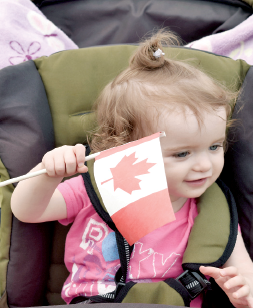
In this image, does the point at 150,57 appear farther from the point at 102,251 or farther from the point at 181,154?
the point at 102,251

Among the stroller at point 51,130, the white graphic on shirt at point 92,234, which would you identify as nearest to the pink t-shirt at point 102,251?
the white graphic on shirt at point 92,234

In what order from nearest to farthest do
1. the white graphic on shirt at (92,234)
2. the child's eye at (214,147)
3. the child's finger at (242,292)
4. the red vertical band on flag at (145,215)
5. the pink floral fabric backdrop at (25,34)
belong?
the red vertical band on flag at (145,215), the child's finger at (242,292), the child's eye at (214,147), the white graphic on shirt at (92,234), the pink floral fabric backdrop at (25,34)

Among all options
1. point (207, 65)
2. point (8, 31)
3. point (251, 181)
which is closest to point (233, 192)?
point (251, 181)

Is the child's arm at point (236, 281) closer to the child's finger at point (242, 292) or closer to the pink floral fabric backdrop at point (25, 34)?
the child's finger at point (242, 292)

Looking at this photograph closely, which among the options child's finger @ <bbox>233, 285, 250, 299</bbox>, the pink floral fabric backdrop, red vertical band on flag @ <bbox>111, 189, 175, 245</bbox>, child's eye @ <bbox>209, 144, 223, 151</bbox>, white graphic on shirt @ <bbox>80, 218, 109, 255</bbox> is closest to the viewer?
red vertical band on flag @ <bbox>111, 189, 175, 245</bbox>

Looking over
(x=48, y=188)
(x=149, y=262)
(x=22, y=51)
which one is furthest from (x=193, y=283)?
(x=22, y=51)

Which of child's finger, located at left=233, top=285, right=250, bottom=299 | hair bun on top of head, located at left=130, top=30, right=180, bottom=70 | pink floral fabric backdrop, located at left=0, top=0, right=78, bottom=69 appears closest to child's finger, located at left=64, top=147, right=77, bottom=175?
hair bun on top of head, located at left=130, top=30, right=180, bottom=70

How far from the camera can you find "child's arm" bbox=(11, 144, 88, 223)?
2.30 feet

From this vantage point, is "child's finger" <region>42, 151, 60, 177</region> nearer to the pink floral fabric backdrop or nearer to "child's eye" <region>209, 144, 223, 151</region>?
"child's eye" <region>209, 144, 223, 151</region>

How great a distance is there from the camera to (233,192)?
3.44 ft

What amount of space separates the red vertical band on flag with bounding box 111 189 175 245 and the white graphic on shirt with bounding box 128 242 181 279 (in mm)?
290

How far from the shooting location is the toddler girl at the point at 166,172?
2.60 feet

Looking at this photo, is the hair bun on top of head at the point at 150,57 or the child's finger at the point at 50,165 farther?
the hair bun on top of head at the point at 150,57

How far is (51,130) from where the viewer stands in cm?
101
